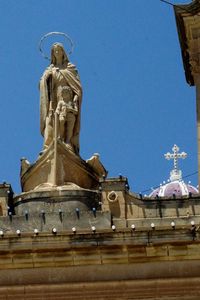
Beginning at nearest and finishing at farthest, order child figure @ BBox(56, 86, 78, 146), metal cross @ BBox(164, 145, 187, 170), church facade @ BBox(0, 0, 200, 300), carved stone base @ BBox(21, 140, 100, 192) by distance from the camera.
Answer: church facade @ BBox(0, 0, 200, 300) → carved stone base @ BBox(21, 140, 100, 192) → child figure @ BBox(56, 86, 78, 146) → metal cross @ BBox(164, 145, 187, 170)

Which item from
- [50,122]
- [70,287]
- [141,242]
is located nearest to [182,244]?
[141,242]

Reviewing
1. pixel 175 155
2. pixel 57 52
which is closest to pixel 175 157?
pixel 175 155

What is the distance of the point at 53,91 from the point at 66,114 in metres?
0.89

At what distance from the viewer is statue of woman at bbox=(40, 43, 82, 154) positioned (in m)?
26.9

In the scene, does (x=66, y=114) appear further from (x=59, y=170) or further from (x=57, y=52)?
(x=57, y=52)

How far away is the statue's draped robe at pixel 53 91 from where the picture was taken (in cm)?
2709

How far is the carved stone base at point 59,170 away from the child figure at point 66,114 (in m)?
0.48

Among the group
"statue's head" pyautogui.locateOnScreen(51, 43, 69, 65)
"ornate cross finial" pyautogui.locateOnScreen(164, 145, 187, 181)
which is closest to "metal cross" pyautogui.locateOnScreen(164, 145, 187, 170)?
"ornate cross finial" pyautogui.locateOnScreen(164, 145, 187, 181)

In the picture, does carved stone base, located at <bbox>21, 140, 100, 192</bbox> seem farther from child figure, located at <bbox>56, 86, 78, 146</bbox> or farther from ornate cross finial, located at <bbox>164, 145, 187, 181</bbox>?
ornate cross finial, located at <bbox>164, 145, 187, 181</bbox>

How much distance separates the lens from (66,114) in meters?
26.9

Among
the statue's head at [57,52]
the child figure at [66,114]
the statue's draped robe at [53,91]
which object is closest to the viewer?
the child figure at [66,114]

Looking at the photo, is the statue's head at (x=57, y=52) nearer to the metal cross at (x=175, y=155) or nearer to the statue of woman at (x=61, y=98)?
the statue of woman at (x=61, y=98)

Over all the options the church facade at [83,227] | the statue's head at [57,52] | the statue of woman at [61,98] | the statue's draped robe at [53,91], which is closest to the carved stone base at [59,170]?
the church facade at [83,227]

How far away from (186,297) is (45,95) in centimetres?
685
